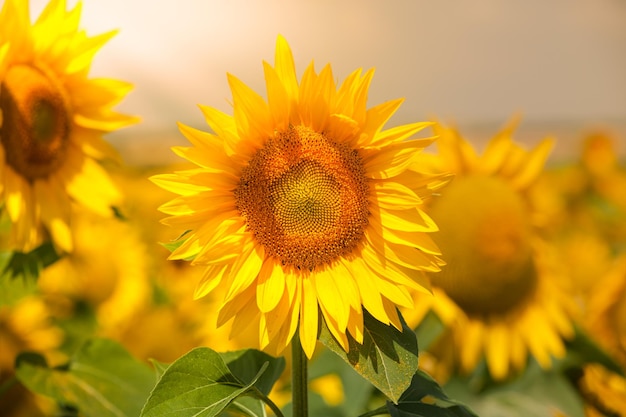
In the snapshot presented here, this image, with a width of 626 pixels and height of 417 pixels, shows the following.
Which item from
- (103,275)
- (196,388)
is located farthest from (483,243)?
(103,275)

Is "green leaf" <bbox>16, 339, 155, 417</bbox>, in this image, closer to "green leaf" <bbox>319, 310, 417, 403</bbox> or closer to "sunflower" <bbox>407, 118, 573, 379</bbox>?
"green leaf" <bbox>319, 310, 417, 403</bbox>

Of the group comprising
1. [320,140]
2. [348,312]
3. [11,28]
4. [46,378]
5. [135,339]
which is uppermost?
[11,28]

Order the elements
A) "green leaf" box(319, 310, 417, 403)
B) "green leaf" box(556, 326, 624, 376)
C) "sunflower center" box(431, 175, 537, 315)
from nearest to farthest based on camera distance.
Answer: "green leaf" box(319, 310, 417, 403)
"green leaf" box(556, 326, 624, 376)
"sunflower center" box(431, 175, 537, 315)

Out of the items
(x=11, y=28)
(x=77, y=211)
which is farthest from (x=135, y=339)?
(x=11, y=28)

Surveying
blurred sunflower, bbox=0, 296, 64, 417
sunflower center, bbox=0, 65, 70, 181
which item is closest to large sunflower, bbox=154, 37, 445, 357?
sunflower center, bbox=0, 65, 70, 181

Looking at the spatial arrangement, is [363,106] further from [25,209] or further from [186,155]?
[25,209]

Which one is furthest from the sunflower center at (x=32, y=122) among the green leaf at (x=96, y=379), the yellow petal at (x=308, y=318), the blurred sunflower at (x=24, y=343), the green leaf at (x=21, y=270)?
the yellow petal at (x=308, y=318)
